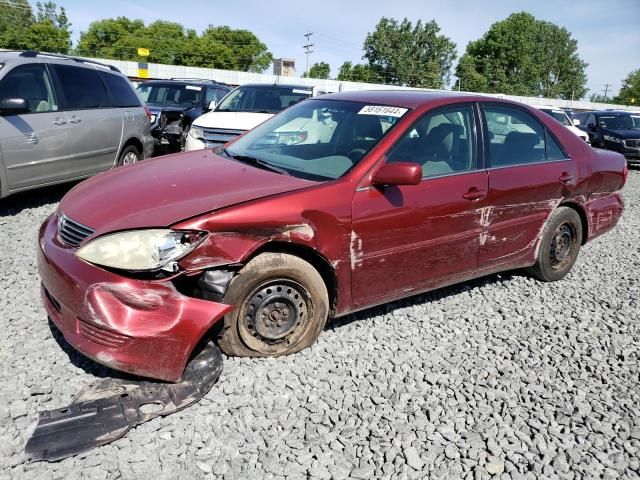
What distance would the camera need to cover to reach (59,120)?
6105 millimetres

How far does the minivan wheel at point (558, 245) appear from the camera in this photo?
Answer: 4.52 meters

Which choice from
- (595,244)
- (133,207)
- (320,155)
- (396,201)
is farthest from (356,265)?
(595,244)

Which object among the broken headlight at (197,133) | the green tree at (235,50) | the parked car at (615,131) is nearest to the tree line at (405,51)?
the green tree at (235,50)

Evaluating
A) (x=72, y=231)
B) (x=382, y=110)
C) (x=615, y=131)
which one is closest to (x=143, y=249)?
(x=72, y=231)

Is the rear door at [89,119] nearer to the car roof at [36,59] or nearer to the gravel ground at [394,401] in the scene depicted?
the car roof at [36,59]

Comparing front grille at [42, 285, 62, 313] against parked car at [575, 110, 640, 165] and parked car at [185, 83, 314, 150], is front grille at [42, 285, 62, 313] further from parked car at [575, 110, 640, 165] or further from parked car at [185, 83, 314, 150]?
parked car at [575, 110, 640, 165]

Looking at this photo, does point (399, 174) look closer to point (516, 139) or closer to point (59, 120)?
point (516, 139)

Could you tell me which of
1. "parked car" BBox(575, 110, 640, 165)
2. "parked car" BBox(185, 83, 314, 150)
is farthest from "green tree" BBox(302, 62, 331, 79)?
"parked car" BBox(185, 83, 314, 150)

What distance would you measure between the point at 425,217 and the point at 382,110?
854 mm

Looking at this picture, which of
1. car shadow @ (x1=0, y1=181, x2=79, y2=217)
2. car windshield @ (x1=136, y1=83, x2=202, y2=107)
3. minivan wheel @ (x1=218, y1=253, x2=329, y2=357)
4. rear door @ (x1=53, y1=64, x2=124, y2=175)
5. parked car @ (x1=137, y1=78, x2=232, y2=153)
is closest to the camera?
minivan wheel @ (x1=218, y1=253, x2=329, y2=357)

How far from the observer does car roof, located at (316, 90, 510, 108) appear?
3.75m

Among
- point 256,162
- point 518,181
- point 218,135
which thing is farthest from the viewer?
point 218,135

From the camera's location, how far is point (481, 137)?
154 inches

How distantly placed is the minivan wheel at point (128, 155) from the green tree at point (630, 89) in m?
109
